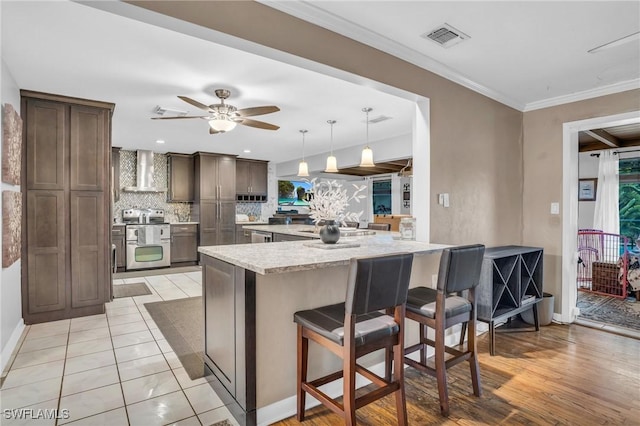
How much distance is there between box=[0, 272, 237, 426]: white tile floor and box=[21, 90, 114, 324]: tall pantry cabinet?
34cm

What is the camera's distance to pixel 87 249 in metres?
3.83

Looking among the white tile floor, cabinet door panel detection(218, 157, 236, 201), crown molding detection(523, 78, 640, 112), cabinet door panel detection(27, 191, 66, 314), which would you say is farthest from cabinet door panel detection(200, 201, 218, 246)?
crown molding detection(523, 78, 640, 112)

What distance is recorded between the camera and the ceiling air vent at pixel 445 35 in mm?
2275

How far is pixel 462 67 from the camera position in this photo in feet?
9.52

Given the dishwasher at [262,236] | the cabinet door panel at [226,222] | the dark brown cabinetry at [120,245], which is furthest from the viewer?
the cabinet door panel at [226,222]

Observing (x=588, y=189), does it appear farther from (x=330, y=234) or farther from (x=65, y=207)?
(x=65, y=207)

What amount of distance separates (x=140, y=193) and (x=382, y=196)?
574cm

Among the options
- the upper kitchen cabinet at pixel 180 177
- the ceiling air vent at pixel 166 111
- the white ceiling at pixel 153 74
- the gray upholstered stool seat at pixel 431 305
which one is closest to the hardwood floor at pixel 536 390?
the gray upholstered stool seat at pixel 431 305

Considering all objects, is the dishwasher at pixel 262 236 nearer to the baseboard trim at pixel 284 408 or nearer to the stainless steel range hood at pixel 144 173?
the baseboard trim at pixel 284 408

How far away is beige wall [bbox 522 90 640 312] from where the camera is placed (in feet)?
12.0

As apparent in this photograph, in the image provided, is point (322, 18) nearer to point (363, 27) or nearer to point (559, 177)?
point (363, 27)

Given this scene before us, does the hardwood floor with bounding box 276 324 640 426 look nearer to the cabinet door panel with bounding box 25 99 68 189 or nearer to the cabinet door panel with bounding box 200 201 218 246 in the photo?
the cabinet door panel with bounding box 25 99 68 189

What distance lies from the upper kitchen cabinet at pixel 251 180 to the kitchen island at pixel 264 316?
6.11m

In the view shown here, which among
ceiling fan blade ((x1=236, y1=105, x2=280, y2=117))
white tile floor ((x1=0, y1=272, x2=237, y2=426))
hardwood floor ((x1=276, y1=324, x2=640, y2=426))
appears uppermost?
ceiling fan blade ((x1=236, y1=105, x2=280, y2=117))
